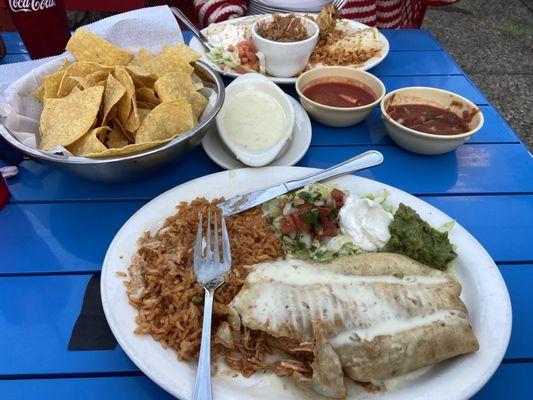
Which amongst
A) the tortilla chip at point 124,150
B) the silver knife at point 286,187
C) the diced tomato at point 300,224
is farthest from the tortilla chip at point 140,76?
the diced tomato at point 300,224

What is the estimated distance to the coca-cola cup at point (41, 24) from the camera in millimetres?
2143

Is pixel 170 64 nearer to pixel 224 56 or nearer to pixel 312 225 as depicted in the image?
pixel 224 56

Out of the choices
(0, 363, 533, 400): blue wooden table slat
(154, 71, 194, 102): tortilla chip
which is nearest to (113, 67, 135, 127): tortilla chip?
(154, 71, 194, 102): tortilla chip

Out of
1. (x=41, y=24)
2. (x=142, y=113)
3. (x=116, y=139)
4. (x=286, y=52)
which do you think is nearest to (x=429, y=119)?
(x=286, y=52)

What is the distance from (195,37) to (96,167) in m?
1.53

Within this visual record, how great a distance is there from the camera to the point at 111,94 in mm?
1703

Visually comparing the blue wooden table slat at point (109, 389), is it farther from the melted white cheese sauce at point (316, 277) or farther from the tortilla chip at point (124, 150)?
the tortilla chip at point (124, 150)

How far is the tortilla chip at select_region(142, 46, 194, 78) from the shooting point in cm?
189

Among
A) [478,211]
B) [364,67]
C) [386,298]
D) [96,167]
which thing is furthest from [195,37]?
[386,298]

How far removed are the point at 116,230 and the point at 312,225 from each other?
30.1 inches

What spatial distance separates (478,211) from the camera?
1734 mm

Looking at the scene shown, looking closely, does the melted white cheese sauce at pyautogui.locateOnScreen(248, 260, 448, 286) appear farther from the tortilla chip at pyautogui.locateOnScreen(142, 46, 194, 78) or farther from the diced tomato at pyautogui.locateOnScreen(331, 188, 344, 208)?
the tortilla chip at pyautogui.locateOnScreen(142, 46, 194, 78)

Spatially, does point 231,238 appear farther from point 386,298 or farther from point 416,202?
point 416,202

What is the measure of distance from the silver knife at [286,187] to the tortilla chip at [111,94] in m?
0.61
